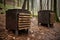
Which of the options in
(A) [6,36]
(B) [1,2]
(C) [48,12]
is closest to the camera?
(A) [6,36]

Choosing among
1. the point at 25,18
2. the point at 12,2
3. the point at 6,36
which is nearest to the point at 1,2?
the point at 12,2

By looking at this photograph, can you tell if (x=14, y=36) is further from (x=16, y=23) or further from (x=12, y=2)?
(x=12, y=2)

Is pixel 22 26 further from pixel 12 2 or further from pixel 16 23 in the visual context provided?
pixel 12 2

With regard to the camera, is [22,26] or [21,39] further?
[22,26]

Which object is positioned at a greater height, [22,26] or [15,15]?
[15,15]

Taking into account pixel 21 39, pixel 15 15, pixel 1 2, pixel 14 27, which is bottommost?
pixel 21 39

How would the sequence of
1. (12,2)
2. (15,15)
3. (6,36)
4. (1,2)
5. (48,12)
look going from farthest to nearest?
(12,2)
(1,2)
(48,12)
(15,15)
(6,36)

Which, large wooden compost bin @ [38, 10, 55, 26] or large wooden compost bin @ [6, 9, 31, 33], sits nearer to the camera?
large wooden compost bin @ [6, 9, 31, 33]

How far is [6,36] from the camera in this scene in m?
8.38

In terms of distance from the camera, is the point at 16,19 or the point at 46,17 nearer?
the point at 16,19

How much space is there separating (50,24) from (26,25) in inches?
188

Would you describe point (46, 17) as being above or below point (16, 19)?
below

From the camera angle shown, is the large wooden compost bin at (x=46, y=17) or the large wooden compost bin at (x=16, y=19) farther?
the large wooden compost bin at (x=46, y=17)

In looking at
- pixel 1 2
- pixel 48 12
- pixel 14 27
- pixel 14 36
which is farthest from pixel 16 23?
pixel 1 2
